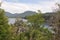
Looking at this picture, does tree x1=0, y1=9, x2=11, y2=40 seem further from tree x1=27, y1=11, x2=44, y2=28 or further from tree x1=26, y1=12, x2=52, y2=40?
tree x1=27, y1=11, x2=44, y2=28

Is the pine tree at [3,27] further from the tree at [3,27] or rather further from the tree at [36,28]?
the tree at [36,28]

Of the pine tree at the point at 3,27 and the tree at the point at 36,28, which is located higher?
the pine tree at the point at 3,27

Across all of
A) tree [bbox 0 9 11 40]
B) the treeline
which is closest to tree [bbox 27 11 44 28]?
the treeline

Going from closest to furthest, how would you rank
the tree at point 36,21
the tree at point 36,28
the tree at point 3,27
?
the tree at point 3,27 → the tree at point 36,28 → the tree at point 36,21

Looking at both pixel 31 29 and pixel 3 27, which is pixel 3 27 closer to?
pixel 3 27

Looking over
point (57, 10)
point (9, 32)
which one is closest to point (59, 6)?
point (57, 10)

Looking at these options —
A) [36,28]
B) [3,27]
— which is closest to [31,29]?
[36,28]

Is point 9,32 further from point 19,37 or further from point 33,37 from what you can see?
point 33,37

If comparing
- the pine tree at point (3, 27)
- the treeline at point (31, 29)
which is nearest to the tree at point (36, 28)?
the treeline at point (31, 29)
